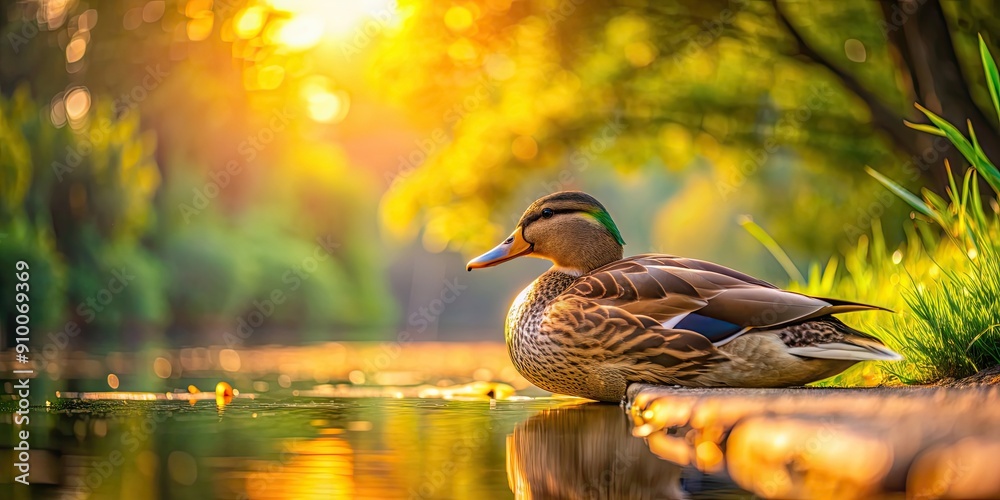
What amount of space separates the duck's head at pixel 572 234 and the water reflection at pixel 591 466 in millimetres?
1404

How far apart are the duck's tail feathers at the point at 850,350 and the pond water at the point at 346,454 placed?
2.61 feet

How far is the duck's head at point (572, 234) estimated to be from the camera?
532 cm

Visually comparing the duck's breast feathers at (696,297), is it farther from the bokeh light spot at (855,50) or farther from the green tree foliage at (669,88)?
the bokeh light spot at (855,50)

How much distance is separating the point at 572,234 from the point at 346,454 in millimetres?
2409

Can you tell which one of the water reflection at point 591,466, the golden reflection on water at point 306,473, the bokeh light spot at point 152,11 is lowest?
the water reflection at point 591,466

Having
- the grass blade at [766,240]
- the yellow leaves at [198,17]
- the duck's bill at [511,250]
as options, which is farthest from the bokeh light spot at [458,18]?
the duck's bill at [511,250]

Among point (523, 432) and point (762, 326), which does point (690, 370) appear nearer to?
point (762, 326)

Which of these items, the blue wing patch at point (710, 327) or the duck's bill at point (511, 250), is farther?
the duck's bill at point (511, 250)

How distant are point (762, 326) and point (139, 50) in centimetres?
1251

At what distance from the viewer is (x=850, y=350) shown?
4148mm

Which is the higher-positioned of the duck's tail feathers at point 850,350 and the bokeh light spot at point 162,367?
the bokeh light spot at point 162,367

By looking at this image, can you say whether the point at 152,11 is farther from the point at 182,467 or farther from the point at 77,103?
the point at 182,467

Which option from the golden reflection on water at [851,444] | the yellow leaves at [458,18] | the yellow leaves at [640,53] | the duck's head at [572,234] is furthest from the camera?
the yellow leaves at [640,53]

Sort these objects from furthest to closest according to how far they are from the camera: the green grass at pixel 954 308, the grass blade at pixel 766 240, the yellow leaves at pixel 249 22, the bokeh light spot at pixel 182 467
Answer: the yellow leaves at pixel 249 22, the grass blade at pixel 766 240, the green grass at pixel 954 308, the bokeh light spot at pixel 182 467
